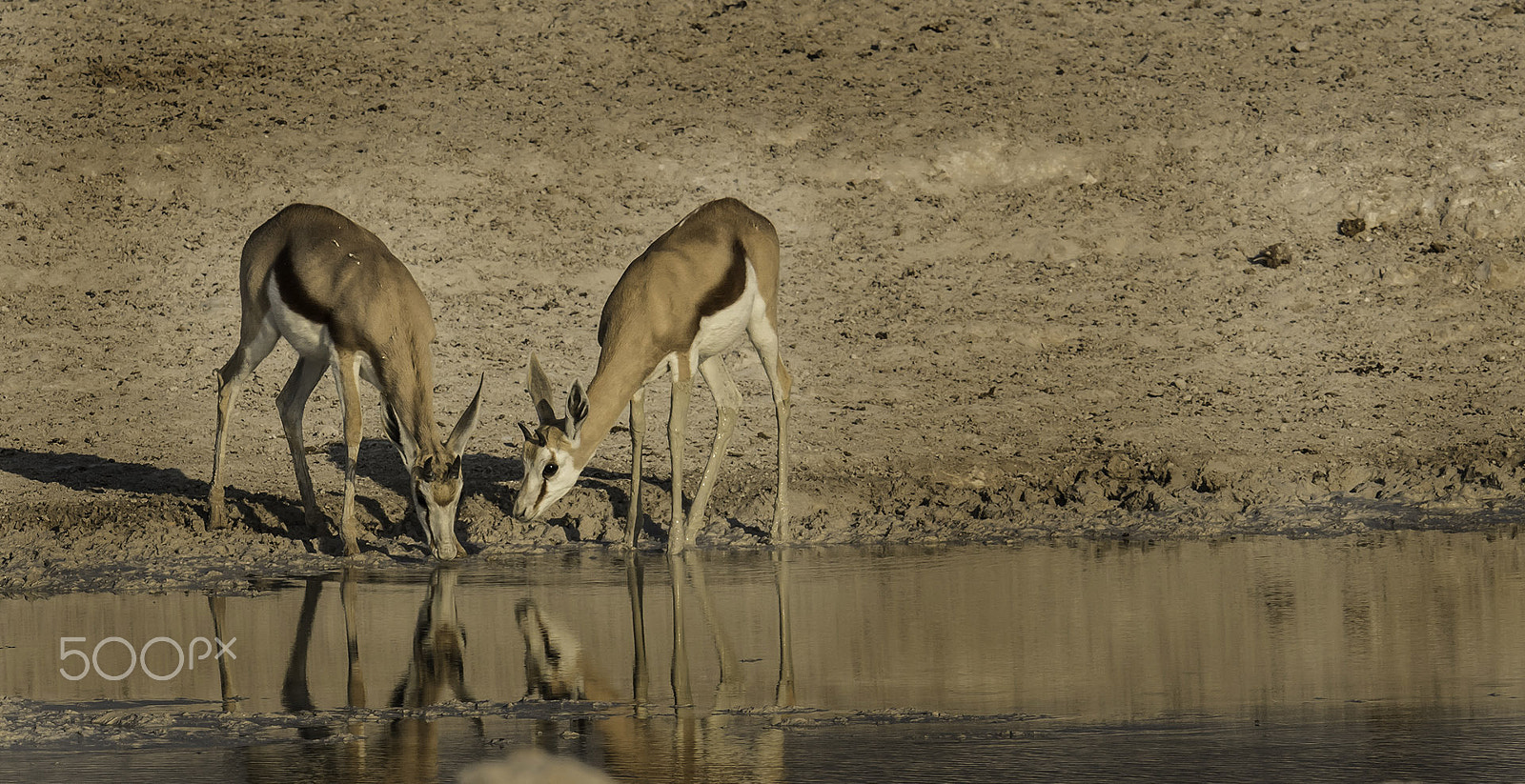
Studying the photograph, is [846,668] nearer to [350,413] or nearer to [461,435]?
[461,435]

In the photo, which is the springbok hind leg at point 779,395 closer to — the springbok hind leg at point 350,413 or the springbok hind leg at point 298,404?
the springbok hind leg at point 350,413

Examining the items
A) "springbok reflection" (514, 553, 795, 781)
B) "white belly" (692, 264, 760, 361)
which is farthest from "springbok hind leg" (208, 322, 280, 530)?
"springbok reflection" (514, 553, 795, 781)

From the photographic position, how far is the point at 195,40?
23953mm

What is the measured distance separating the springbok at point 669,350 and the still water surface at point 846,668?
2.18 feet

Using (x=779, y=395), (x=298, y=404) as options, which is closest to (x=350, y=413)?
(x=298, y=404)

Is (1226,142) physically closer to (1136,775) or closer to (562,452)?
(562,452)

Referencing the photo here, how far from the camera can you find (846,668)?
289 inches

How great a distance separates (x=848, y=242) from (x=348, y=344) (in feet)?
27.8

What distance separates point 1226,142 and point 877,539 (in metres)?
11.0

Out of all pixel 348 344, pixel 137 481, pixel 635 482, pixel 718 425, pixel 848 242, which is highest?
pixel 848 242

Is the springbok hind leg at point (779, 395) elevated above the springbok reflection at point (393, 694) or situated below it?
above

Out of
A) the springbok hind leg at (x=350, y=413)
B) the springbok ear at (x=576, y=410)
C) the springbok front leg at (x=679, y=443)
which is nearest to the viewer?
the springbok ear at (x=576, y=410)

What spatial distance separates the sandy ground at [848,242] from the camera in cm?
1220

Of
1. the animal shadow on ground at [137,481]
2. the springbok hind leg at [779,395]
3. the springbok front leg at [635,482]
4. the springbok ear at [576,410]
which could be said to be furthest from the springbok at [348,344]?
the springbok hind leg at [779,395]
